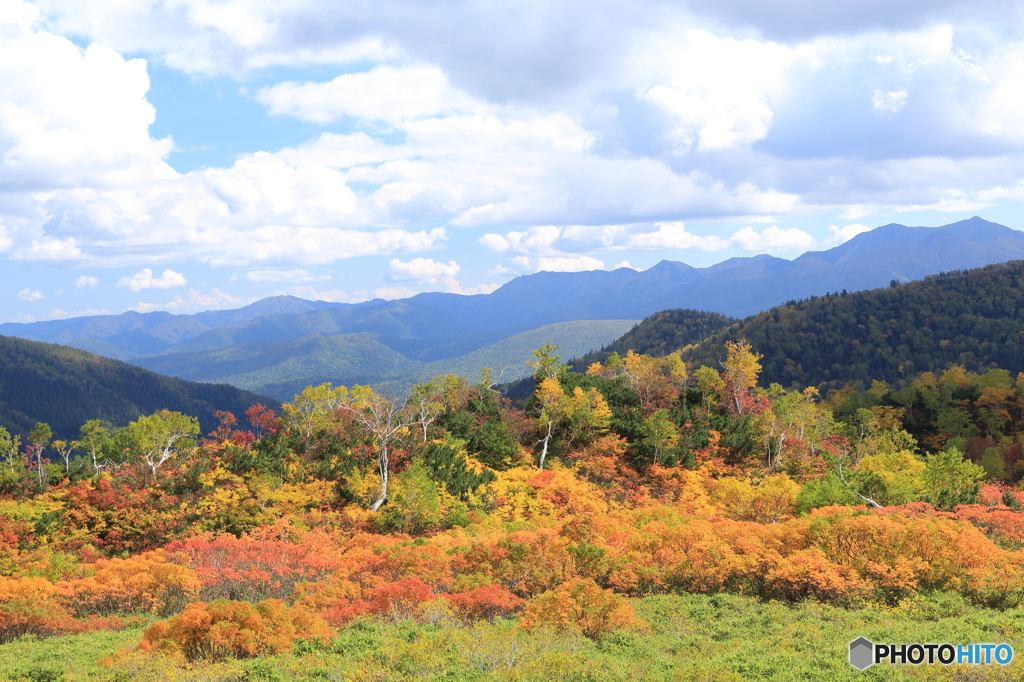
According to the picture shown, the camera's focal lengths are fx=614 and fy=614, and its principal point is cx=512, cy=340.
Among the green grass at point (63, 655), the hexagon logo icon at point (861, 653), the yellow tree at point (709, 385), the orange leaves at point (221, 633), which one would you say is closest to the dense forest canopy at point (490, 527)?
the orange leaves at point (221, 633)

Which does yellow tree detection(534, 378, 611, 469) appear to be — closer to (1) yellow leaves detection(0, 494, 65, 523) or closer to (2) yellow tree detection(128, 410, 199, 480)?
(2) yellow tree detection(128, 410, 199, 480)

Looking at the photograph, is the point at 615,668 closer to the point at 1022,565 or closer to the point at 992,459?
the point at 1022,565

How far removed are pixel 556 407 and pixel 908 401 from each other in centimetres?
6166

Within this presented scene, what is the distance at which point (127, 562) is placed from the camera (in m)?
28.3

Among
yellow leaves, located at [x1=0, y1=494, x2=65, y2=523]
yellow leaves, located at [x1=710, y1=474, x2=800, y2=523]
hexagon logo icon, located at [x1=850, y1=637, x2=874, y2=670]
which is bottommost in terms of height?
yellow leaves, located at [x1=710, y1=474, x2=800, y2=523]


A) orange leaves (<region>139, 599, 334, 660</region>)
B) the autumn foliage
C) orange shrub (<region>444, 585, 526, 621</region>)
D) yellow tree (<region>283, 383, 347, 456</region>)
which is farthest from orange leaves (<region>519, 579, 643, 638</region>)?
yellow tree (<region>283, 383, 347, 456</region>)

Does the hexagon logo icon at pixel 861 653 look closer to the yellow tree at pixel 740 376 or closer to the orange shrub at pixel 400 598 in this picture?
the orange shrub at pixel 400 598

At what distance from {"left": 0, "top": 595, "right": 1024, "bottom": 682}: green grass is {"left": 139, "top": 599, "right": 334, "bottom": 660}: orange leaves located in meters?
0.93

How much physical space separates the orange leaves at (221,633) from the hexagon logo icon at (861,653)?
17.0 metres

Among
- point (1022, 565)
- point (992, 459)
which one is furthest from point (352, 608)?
point (992, 459)

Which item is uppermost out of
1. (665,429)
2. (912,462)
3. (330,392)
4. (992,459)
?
(330,392)

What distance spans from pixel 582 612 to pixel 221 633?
11796 millimetres

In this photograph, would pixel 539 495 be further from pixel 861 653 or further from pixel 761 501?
pixel 861 653

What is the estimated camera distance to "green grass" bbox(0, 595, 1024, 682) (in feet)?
54.5
